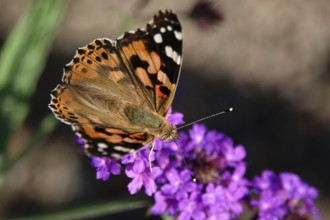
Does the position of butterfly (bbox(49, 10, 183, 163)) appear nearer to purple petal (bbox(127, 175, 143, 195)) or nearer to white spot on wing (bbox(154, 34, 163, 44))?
white spot on wing (bbox(154, 34, 163, 44))

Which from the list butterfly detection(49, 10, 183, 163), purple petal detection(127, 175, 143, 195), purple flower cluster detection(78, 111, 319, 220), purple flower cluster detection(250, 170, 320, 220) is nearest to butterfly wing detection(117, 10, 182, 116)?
butterfly detection(49, 10, 183, 163)

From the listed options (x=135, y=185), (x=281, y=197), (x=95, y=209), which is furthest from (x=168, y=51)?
(x=281, y=197)

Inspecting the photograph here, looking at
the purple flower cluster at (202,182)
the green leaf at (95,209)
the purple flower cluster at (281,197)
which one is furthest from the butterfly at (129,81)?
the purple flower cluster at (281,197)

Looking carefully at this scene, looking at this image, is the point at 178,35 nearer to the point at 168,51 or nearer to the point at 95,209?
the point at 168,51

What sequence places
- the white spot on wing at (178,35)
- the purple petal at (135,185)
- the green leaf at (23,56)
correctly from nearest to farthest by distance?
the purple petal at (135,185) < the white spot on wing at (178,35) < the green leaf at (23,56)

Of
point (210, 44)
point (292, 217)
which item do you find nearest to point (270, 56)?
point (210, 44)

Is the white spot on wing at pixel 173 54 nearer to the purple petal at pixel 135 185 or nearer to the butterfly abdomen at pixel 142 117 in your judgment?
the butterfly abdomen at pixel 142 117

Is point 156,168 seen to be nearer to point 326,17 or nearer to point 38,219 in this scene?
point 38,219
